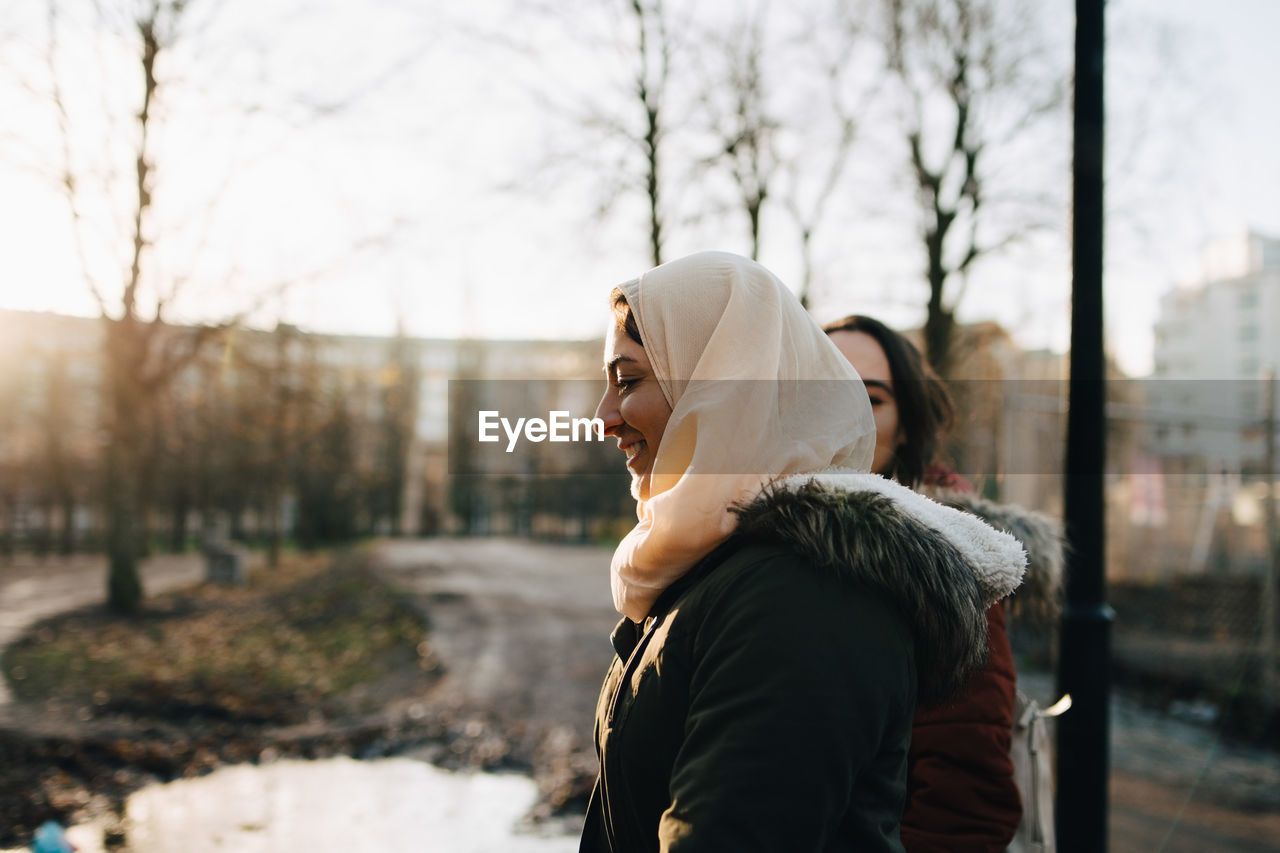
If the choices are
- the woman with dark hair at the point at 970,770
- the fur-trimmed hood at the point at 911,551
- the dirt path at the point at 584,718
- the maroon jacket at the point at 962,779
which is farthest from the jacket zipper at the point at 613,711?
the dirt path at the point at 584,718

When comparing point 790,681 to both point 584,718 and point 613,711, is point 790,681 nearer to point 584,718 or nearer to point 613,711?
point 613,711

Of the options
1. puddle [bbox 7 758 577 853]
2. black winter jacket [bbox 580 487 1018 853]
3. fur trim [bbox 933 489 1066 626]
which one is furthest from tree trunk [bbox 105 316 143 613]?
black winter jacket [bbox 580 487 1018 853]

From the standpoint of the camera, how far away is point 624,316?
4.99ft

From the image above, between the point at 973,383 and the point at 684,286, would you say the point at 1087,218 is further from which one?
Result: the point at 973,383

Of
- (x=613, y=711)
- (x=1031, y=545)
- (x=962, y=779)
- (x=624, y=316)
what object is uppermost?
(x=624, y=316)

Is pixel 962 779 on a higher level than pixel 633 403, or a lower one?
lower

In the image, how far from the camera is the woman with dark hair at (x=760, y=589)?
42.0 inches

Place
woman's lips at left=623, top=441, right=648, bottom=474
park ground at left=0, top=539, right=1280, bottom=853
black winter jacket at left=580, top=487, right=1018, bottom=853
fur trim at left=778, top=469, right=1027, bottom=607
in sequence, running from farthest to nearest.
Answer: park ground at left=0, top=539, right=1280, bottom=853
woman's lips at left=623, top=441, right=648, bottom=474
fur trim at left=778, top=469, right=1027, bottom=607
black winter jacket at left=580, top=487, right=1018, bottom=853

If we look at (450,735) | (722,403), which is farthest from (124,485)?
(722,403)

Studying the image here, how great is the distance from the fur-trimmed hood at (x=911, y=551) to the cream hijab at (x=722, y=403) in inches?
2.5

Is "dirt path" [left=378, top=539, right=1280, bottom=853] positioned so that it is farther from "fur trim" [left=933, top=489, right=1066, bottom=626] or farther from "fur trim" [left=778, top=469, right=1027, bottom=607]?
"fur trim" [left=778, top=469, right=1027, bottom=607]

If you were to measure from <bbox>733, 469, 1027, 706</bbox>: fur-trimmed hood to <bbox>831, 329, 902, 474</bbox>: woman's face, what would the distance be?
3.90 ft

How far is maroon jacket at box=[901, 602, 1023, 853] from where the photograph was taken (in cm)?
188

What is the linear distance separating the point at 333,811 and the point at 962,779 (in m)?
4.38
